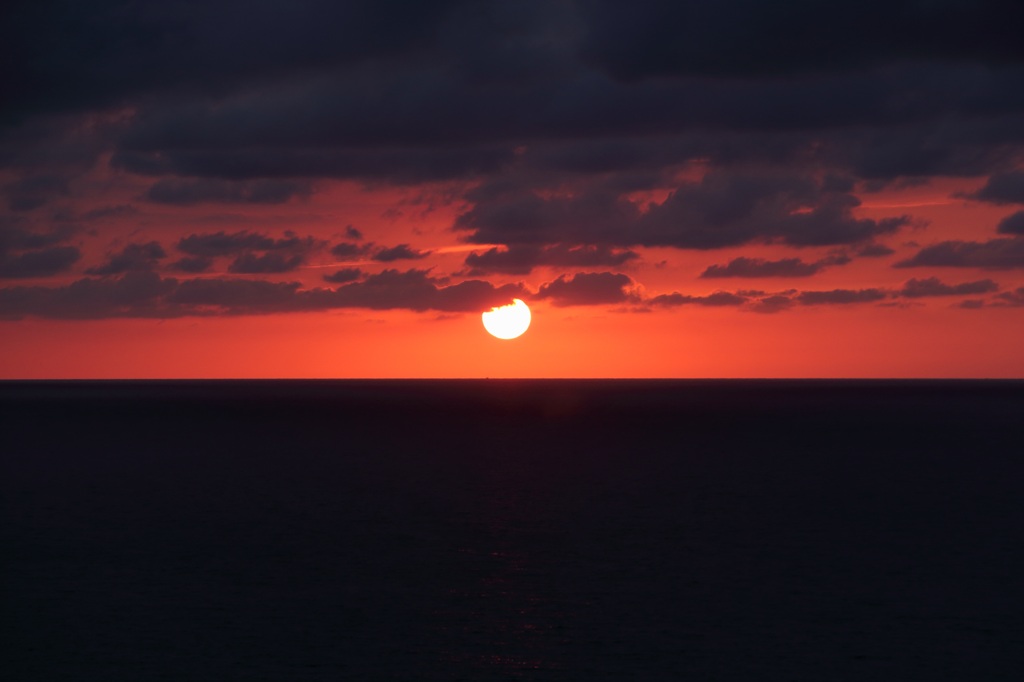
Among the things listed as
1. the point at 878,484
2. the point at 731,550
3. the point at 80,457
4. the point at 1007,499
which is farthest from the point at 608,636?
the point at 80,457

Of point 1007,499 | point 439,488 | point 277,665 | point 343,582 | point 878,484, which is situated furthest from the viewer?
point 878,484

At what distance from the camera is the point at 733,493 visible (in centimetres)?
5903

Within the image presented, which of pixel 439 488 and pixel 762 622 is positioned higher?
pixel 439 488

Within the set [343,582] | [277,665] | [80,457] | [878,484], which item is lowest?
[277,665]

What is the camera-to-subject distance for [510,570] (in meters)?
35.9

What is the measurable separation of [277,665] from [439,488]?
34.7 m

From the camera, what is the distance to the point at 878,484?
64812mm

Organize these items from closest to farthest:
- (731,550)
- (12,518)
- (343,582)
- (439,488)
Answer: (343,582)
(731,550)
(12,518)
(439,488)

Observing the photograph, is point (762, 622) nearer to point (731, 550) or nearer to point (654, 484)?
point (731, 550)

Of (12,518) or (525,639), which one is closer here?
(525,639)

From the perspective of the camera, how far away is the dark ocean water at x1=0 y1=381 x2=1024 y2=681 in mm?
26109

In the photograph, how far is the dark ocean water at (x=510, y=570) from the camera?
1028 inches

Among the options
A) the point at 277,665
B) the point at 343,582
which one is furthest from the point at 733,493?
the point at 277,665

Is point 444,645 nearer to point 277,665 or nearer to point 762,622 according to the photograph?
point 277,665
